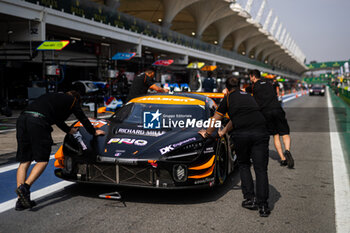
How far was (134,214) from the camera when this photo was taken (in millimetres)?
4000

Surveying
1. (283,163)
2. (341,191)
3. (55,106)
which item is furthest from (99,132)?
(283,163)

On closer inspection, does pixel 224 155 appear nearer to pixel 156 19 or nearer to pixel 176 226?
pixel 176 226

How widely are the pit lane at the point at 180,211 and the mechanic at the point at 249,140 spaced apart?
20cm

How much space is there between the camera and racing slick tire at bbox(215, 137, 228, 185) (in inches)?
185

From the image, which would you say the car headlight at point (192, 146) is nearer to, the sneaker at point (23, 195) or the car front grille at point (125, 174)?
the car front grille at point (125, 174)

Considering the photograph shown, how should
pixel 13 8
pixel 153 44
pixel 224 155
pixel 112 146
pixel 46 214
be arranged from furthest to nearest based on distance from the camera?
pixel 153 44
pixel 13 8
pixel 224 155
pixel 112 146
pixel 46 214

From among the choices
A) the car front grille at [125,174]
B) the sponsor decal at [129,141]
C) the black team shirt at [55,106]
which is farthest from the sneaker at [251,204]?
the black team shirt at [55,106]

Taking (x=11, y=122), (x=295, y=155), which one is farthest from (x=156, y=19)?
(x=295, y=155)

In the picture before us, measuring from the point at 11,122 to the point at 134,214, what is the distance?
425 inches

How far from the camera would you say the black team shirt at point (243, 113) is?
420 centimetres

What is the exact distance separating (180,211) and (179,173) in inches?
16.7

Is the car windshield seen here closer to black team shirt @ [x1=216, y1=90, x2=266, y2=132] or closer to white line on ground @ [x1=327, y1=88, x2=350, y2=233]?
black team shirt @ [x1=216, y1=90, x2=266, y2=132]

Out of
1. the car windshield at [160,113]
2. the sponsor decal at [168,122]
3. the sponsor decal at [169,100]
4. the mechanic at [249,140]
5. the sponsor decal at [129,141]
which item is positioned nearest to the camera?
the mechanic at [249,140]

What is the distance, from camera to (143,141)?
15.2 feet
